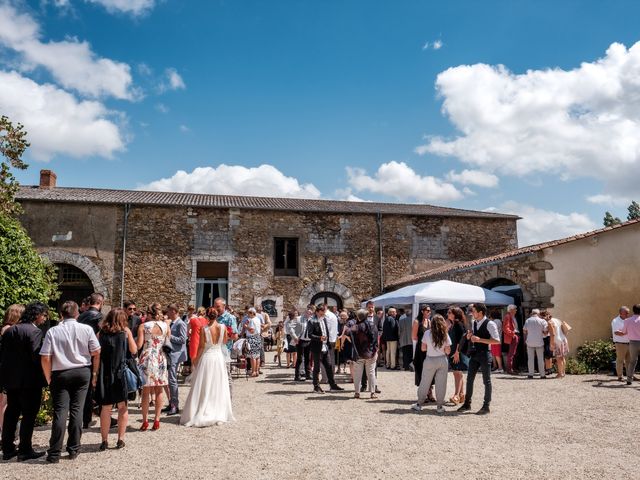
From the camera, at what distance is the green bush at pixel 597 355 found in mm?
11359

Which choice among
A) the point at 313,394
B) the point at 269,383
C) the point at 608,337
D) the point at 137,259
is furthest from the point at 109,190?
the point at 608,337

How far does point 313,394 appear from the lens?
8.77 m

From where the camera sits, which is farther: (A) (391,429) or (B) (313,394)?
(B) (313,394)

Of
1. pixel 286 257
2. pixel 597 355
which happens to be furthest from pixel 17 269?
pixel 597 355

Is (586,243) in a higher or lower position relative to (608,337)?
higher

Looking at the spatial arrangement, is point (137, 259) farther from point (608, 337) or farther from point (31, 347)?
point (608, 337)

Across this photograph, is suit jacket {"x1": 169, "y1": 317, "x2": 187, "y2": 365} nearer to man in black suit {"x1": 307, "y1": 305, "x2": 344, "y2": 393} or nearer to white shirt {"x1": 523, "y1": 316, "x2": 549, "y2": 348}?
man in black suit {"x1": 307, "y1": 305, "x2": 344, "y2": 393}

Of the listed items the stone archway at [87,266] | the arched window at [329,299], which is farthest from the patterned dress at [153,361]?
the arched window at [329,299]

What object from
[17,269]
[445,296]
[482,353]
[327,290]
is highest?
[327,290]

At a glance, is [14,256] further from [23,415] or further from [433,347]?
[433,347]

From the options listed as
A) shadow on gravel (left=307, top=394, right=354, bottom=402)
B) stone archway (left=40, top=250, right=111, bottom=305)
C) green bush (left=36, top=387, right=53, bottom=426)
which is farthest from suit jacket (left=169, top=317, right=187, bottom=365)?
stone archway (left=40, top=250, right=111, bottom=305)

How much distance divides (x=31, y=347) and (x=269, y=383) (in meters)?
5.89

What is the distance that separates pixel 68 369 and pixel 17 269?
3890 millimetres

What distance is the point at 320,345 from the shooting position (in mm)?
9141
